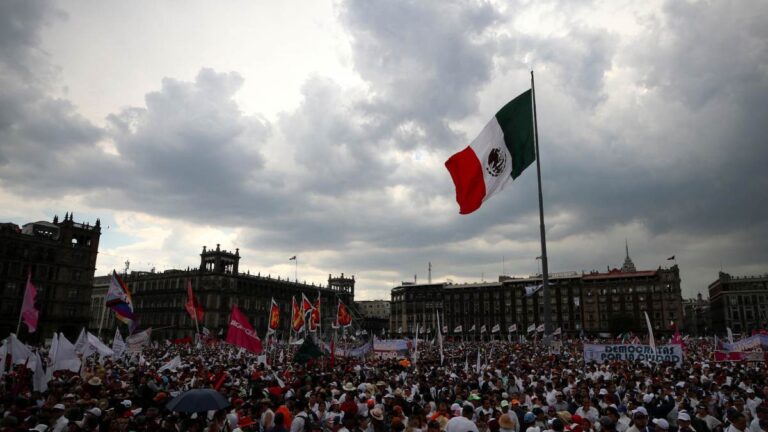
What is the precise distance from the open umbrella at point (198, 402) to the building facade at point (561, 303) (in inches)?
3613

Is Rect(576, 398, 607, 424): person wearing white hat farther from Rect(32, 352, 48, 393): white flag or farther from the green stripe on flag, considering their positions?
Rect(32, 352, 48, 393): white flag

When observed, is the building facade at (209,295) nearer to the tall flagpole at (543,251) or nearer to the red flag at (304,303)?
the red flag at (304,303)

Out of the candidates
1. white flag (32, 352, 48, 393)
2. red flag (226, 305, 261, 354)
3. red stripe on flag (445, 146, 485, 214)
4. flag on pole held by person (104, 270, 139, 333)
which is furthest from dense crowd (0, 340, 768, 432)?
flag on pole held by person (104, 270, 139, 333)

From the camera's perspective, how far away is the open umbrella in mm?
9125

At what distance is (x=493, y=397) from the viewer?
40.1ft

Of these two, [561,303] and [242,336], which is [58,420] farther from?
[561,303]

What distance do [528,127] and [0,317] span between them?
3054 inches

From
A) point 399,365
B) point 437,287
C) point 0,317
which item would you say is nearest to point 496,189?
point 399,365

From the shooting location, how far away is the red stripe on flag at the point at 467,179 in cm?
1459

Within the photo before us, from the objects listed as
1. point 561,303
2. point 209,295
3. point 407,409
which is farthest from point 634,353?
point 561,303

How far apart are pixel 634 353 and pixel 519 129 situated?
448 inches

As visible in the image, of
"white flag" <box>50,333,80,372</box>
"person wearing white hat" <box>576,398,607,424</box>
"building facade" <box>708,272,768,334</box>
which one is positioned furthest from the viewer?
"building facade" <box>708,272,768,334</box>

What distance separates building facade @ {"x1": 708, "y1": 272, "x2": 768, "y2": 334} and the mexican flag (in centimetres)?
12796

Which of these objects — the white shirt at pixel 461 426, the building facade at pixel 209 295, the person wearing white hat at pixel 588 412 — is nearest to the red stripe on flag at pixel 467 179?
the person wearing white hat at pixel 588 412
